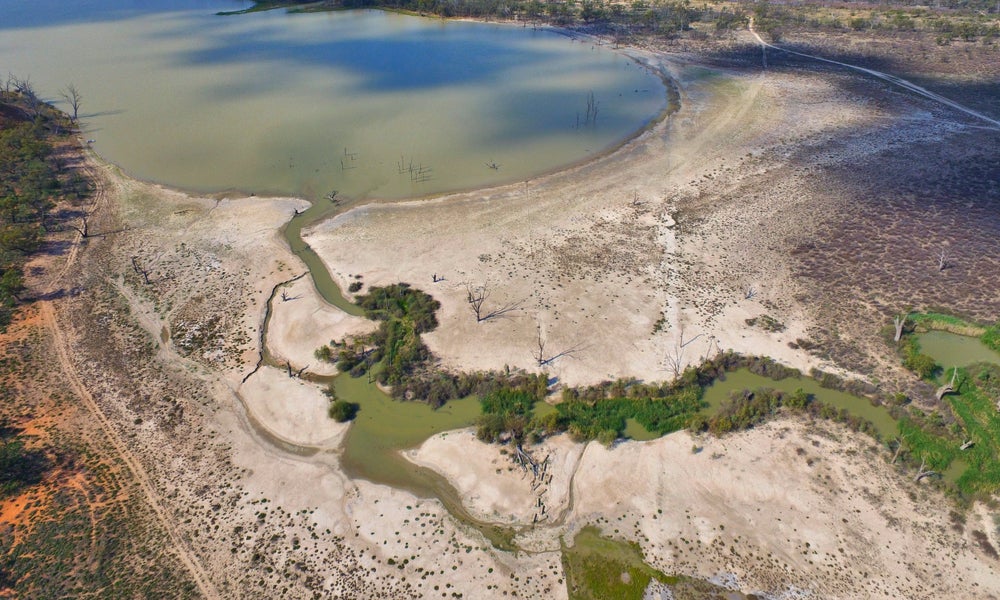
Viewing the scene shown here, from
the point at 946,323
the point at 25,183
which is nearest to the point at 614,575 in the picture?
the point at 946,323

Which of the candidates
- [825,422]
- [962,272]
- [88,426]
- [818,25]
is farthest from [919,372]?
[818,25]

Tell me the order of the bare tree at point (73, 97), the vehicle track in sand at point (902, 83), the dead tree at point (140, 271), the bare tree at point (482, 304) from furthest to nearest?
the bare tree at point (73, 97) < the vehicle track in sand at point (902, 83) < the dead tree at point (140, 271) < the bare tree at point (482, 304)

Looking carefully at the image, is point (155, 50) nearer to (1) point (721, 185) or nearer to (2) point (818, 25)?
(1) point (721, 185)

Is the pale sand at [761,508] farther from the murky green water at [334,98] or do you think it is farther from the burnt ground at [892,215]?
the murky green water at [334,98]

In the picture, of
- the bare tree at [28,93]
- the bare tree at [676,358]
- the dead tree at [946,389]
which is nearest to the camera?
the dead tree at [946,389]

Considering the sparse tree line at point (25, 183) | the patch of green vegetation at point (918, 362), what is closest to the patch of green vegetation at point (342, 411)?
the sparse tree line at point (25, 183)

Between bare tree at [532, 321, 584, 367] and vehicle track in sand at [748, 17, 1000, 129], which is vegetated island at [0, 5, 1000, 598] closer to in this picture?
bare tree at [532, 321, 584, 367]
